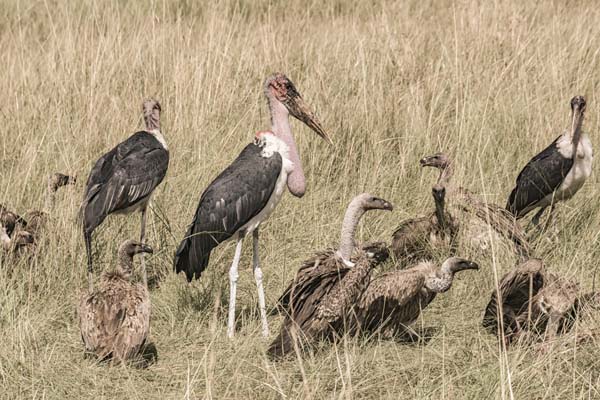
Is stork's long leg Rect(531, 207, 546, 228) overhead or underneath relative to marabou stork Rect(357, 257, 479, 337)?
underneath

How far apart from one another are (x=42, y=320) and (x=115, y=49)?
3.90 m

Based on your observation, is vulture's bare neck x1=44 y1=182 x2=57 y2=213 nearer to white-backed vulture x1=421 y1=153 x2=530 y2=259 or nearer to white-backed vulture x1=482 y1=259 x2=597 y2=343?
white-backed vulture x1=421 y1=153 x2=530 y2=259

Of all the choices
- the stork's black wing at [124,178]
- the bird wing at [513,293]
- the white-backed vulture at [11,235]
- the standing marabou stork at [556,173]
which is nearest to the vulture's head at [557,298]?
the bird wing at [513,293]

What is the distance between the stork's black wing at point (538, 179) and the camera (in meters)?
7.40

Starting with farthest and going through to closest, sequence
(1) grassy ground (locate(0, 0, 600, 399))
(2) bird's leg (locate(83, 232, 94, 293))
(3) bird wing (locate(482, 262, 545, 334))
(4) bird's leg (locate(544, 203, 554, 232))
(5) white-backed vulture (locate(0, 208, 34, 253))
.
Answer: (4) bird's leg (locate(544, 203, 554, 232)) < (5) white-backed vulture (locate(0, 208, 34, 253)) < (2) bird's leg (locate(83, 232, 94, 293)) < (3) bird wing (locate(482, 262, 545, 334)) < (1) grassy ground (locate(0, 0, 600, 399))

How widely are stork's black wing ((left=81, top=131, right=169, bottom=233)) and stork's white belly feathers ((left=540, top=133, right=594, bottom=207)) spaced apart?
2763 millimetres

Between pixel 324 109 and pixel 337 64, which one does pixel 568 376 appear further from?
pixel 337 64

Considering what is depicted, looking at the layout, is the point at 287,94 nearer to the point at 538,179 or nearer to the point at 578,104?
the point at 538,179

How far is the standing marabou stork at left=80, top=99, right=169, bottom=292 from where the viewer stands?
6.52 m

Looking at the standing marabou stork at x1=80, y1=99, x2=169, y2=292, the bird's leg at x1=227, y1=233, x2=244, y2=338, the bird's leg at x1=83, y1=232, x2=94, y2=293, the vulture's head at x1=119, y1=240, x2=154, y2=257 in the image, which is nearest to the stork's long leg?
the bird's leg at x1=227, y1=233, x2=244, y2=338

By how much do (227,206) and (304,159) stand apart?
6.08 feet

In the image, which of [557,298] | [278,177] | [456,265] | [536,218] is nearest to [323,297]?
[456,265]

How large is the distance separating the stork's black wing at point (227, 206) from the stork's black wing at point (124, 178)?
66cm

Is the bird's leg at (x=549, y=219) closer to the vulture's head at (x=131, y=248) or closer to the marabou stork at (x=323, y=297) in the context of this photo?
the marabou stork at (x=323, y=297)
